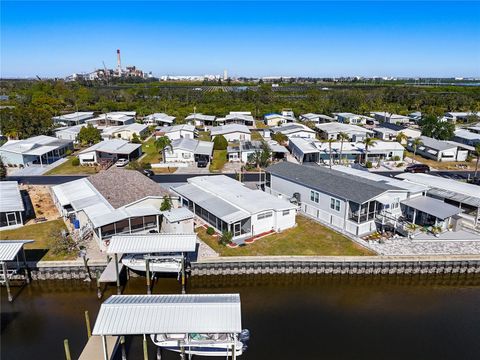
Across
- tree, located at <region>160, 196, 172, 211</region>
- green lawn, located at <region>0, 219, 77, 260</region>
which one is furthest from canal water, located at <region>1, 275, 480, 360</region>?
tree, located at <region>160, 196, 172, 211</region>

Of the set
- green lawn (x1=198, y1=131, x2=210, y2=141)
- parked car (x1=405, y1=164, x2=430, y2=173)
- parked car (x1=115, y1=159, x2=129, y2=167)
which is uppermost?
green lawn (x1=198, y1=131, x2=210, y2=141)

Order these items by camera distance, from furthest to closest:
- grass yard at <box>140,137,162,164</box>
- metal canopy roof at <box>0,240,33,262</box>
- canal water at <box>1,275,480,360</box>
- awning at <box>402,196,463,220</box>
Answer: grass yard at <box>140,137,162,164</box>, awning at <box>402,196,463,220</box>, metal canopy roof at <box>0,240,33,262</box>, canal water at <box>1,275,480,360</box>

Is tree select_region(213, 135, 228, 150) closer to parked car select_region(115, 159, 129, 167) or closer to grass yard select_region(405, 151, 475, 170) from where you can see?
parked car select_region(115, 159, 129, 167)

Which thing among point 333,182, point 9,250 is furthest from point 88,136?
point 333,182

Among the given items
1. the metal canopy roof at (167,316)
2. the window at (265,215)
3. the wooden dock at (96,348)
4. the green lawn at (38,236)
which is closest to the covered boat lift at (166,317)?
the metal canopy roof at (167,316)

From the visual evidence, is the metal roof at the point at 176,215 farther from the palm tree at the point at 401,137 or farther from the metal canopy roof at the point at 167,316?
the palm tree at the point at 401,137

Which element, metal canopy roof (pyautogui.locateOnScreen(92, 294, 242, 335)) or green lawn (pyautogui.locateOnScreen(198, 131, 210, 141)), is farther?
green lawn (pyautogui.locateOnScreen(198, 131, 210, 141))

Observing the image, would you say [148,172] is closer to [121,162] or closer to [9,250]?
[121,162]
